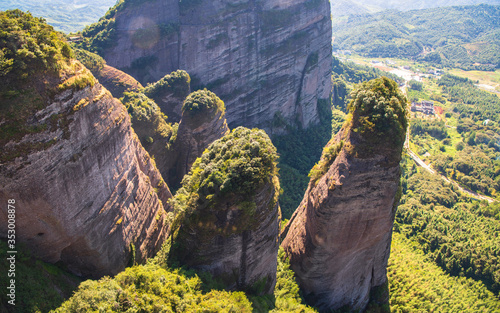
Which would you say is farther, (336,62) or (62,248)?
(336,62)

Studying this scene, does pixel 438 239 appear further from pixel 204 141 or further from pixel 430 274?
pixel 204 141

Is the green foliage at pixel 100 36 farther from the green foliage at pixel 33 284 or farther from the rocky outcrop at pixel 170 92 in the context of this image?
the green foliage at pixel 33 284

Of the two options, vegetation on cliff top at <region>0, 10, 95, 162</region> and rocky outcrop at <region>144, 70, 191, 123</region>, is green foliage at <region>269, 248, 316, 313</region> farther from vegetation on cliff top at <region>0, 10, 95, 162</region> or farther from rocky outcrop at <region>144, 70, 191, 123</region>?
rocky outcrop at <region>144, 70, 191, 123</region>

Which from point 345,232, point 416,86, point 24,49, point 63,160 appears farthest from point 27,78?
point 416,86

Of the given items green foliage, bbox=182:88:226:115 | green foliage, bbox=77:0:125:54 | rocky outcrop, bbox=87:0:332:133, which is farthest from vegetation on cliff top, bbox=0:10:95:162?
green foliage, bbox=77:0:125:54

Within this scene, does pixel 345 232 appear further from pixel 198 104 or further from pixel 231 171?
pixel 198 104

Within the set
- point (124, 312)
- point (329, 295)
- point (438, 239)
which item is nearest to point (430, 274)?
point (438, 239)
